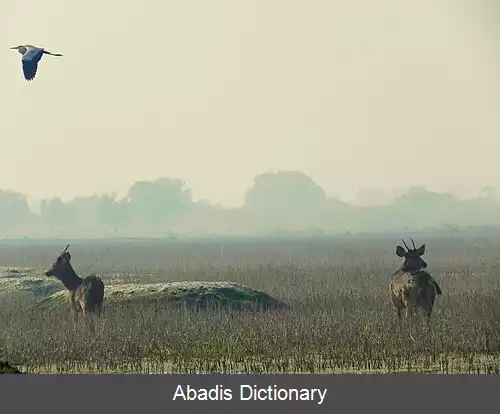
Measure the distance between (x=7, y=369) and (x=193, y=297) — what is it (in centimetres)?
282

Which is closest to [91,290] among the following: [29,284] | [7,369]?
[7,369]

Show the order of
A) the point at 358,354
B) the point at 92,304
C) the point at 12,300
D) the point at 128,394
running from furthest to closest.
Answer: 1. the point at 12,300
2. the point at 92,304
3. the point at 358,354
4. the point at 128,394

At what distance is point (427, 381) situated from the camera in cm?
717

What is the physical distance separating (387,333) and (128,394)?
2.64 metres

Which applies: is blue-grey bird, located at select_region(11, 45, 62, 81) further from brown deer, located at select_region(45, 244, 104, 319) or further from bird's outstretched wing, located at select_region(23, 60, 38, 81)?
brown deer, located at select_region(45, 244, 104, 319)

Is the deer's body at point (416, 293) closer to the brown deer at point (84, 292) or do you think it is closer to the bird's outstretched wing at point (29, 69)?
the brown deer at point (84, 292)

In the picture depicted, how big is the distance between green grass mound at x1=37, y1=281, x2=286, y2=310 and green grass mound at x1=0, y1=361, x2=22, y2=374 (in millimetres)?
2247

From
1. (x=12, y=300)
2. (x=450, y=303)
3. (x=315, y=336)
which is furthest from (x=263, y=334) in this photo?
(x=12, y=300)

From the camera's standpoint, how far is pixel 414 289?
910 cm

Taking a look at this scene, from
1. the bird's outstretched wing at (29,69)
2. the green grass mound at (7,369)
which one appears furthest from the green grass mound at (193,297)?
the bird's outstretched wing at (29,69)

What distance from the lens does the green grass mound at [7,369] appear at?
7.56 m

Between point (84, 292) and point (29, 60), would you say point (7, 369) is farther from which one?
point (29, 60)

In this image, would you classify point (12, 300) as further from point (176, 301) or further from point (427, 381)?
point (427, 381)

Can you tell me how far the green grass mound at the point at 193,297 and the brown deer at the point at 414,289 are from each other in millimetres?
1499
